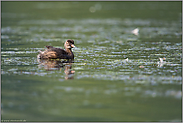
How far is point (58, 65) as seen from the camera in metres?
12.7

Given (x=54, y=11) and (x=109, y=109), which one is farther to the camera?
(x=54, y=11)

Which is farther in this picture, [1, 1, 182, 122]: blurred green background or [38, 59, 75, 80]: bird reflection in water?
[38, 59, 75, 80]: bird reflection in water

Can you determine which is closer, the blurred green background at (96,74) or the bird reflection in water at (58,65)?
the blurred green background at (96,74)

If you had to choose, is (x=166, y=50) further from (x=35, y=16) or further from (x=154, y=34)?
(x=35, y=16)

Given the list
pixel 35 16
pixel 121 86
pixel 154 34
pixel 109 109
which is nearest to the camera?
pixel 109 109

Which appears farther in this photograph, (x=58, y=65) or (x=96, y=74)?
(x=58, y=65)

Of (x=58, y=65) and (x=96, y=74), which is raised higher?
(x=58, y=65)

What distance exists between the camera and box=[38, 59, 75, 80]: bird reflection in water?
11337mm

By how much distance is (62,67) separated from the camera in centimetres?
1234

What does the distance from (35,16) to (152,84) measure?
21037 mm

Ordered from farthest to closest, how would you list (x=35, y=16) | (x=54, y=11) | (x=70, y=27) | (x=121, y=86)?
(x=54, y=11)
(x=35, y=16)
(x=70, y=27)
(x=121, y=86)

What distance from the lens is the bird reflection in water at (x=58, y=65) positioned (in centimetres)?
1134

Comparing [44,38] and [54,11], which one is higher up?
[54,11]

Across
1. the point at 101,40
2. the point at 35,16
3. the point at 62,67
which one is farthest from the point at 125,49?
the point at 35,16
